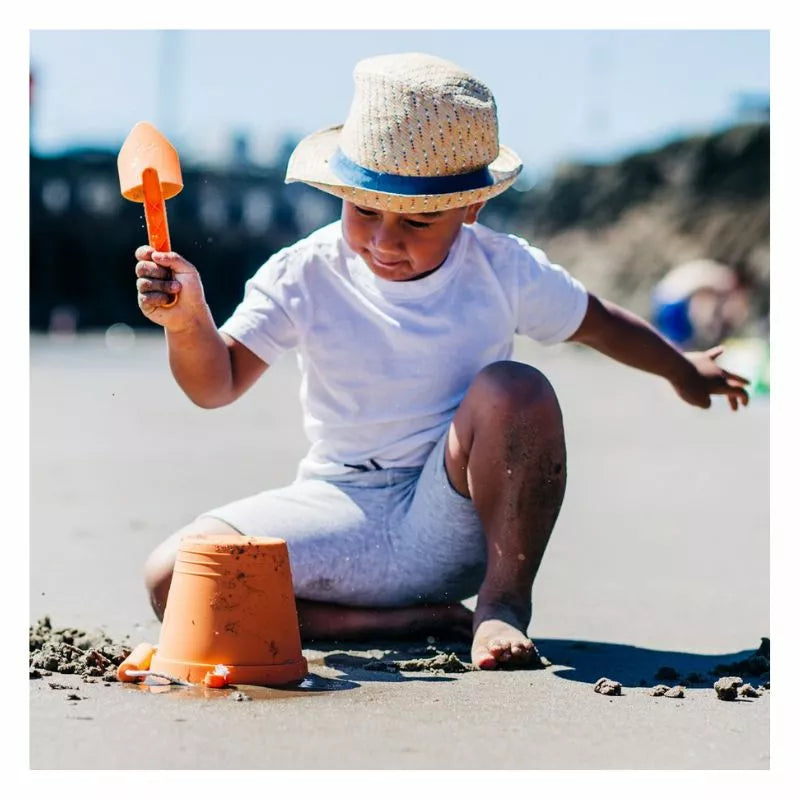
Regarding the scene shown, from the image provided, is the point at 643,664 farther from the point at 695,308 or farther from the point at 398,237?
the point at 695,308

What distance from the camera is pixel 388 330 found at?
11.1ft

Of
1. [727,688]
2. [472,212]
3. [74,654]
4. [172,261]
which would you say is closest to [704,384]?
[472,212]

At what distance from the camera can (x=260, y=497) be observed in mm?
3404

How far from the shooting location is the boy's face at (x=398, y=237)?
10.3ft

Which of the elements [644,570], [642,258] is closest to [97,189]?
[642,258]

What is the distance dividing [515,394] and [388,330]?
48 centimetres

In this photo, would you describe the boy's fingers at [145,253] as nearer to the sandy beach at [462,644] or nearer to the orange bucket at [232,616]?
the orange bucket at [232,616]

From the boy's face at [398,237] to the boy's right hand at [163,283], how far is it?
0.44m

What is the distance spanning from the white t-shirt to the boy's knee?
1.04 ft

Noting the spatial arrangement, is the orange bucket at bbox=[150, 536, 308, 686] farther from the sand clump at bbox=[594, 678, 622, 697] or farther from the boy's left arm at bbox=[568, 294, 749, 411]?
the boy's left arm at bbox=[568, 294, 749, 411]

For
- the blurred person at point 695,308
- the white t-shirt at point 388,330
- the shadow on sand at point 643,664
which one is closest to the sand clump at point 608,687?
the shadow on sand at point 643,664

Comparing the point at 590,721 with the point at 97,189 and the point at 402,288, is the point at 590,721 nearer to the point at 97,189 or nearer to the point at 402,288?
the point at 402,288

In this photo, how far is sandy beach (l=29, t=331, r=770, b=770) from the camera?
2279 millimetres

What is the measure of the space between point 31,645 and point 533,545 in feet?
3.65
